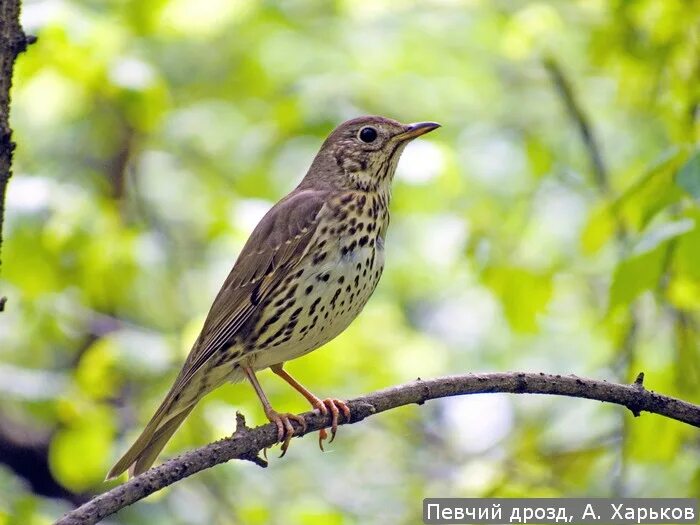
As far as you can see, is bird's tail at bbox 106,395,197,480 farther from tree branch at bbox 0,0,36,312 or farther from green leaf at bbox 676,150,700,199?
green leaf at bbox 676,150,700,199

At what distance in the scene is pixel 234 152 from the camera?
777 cm

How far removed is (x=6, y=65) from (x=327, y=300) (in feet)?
5.91

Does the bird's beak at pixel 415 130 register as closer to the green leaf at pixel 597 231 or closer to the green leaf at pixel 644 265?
the green leaf at pixel 597 231

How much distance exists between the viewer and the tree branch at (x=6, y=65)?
2.52m

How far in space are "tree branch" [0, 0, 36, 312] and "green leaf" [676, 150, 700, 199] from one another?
1925 millimetres

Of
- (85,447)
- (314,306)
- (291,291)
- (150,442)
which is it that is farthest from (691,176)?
(85,447)

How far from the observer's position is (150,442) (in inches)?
167

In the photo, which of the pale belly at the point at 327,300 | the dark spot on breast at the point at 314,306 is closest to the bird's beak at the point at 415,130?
the pale belly at the point at 327,300

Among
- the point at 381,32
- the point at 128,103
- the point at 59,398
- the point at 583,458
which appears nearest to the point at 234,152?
the point at 381,32

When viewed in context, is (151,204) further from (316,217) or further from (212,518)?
(316,217)

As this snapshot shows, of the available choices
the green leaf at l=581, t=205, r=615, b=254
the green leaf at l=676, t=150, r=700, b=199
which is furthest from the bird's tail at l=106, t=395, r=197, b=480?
the green leaf at l=676, t=150, r=700, b=199

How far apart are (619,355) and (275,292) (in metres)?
1.93

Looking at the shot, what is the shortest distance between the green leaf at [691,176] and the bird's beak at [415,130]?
157 centimetres

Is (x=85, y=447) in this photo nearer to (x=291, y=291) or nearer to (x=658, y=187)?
(x=291, y=291)
